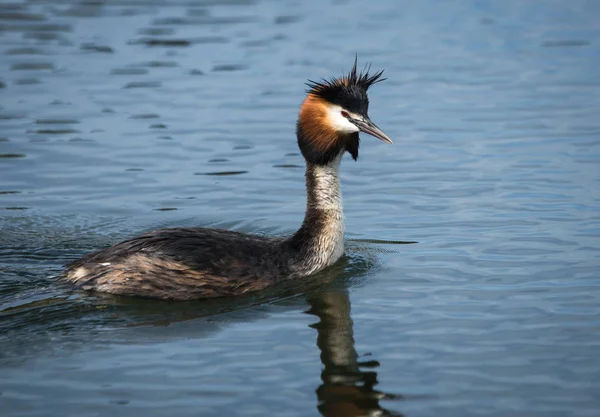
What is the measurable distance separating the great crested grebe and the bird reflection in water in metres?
0.62

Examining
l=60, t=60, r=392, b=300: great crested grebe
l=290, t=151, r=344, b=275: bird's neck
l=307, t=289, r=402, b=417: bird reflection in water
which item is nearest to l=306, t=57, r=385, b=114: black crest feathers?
l=60, t=60, r=392, b=300: great crested grebe

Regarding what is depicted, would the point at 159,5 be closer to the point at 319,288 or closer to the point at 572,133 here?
the point at 572,133

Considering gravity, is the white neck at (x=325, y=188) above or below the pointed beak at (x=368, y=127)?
below

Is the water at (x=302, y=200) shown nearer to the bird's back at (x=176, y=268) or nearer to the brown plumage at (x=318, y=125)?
the bird's back at (x=176, y=268)

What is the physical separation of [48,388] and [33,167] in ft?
22.7

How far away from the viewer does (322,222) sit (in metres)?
11.2

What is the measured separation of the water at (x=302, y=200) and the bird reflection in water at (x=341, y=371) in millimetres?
26

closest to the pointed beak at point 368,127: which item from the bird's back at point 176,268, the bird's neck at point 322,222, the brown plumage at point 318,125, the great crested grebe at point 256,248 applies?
the great crested grebe at point 256,248

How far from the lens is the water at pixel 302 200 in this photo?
8570 mm

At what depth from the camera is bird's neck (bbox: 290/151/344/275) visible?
11086 mm

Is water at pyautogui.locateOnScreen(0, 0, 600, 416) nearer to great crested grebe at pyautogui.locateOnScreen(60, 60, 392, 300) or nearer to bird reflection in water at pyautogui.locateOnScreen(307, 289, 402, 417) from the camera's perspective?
bird reflection in water at pyautogui.locateOnScreen(307, 289, 402, 417)

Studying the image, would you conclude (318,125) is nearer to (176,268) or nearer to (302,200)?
(176,268)

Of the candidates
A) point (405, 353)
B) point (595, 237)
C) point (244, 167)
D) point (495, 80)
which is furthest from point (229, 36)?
point (405, 353)

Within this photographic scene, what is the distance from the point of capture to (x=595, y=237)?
38.9ft
